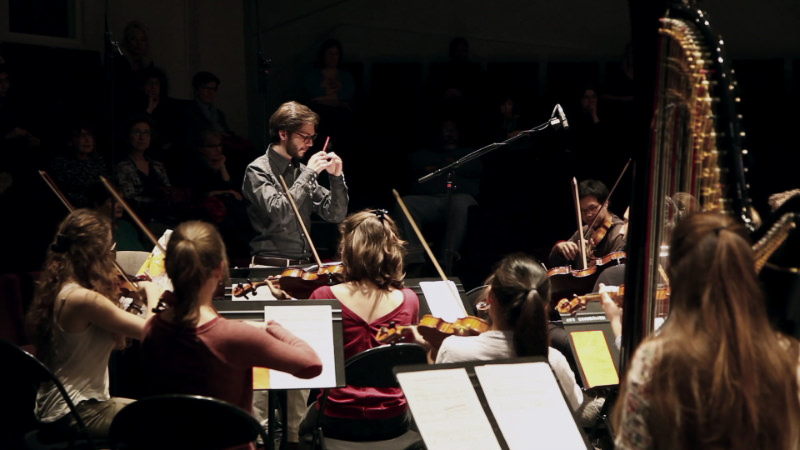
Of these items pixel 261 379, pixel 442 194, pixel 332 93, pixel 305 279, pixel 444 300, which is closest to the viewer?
pixel 261 379

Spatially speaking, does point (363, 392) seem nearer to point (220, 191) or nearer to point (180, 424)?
→ point (180, 424)

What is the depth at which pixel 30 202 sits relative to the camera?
603 centimetres

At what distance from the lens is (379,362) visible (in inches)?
132

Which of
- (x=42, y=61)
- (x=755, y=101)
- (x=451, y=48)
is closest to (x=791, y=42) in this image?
(x=755, y=101)

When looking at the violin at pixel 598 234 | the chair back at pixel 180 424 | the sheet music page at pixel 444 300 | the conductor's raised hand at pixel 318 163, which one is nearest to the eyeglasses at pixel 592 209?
the violin at pixel 598 234

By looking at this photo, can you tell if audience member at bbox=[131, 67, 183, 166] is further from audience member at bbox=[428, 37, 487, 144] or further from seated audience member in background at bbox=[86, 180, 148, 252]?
audience member at bbox=[428, 37, 487, 144]

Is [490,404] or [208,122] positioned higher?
[208,122]

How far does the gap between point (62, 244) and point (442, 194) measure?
4.37 m

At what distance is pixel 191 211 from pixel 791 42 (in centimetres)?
607

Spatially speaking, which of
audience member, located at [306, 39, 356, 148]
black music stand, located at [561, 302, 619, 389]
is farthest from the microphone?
audience member, located at [306, 39, 356, 148]

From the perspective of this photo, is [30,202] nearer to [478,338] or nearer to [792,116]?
[478,338]

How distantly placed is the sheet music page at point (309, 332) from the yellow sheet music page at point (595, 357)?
3.19 ft

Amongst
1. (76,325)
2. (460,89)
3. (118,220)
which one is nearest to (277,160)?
(118,220)

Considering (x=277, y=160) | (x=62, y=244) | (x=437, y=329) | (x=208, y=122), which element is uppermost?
(x=208, y=122)
